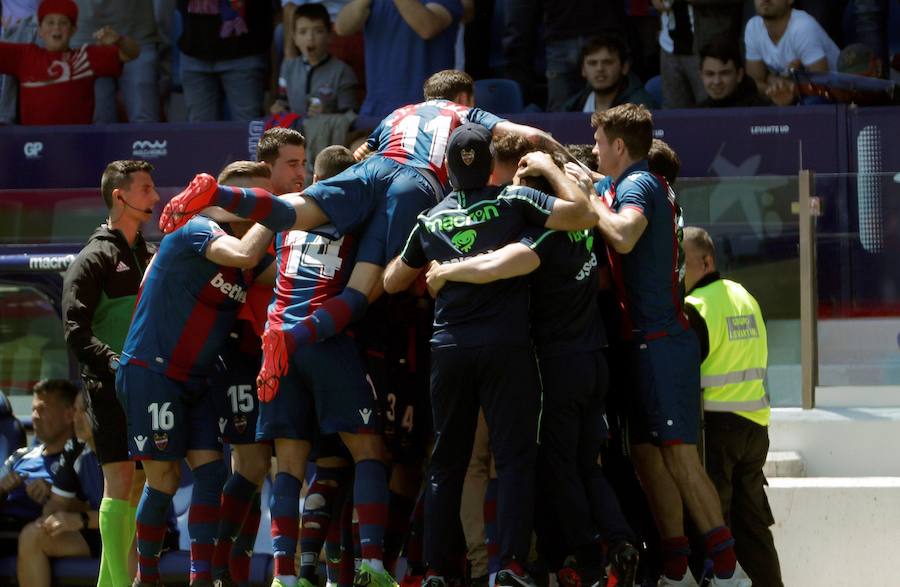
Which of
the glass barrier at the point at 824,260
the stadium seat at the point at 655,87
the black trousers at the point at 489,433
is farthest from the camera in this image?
the stadium seat at the point at 655,87

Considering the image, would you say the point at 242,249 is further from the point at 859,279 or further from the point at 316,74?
the point at 316,74

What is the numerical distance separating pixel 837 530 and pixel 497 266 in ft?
9.17

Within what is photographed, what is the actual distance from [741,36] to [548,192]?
198 inches

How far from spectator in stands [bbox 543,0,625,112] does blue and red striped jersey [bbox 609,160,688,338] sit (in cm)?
430

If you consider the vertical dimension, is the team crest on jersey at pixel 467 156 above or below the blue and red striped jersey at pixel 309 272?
above

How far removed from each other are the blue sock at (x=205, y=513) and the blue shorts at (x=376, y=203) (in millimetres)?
1218

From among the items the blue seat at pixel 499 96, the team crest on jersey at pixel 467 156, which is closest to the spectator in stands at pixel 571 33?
the blue seat at pixel 499 96

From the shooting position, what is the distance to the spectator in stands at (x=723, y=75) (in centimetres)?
1001

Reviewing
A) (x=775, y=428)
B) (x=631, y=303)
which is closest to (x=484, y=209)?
(x=631, y=303)

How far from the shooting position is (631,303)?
21.2 feet

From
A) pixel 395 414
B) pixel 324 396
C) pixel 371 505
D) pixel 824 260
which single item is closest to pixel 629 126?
pixel 395 414

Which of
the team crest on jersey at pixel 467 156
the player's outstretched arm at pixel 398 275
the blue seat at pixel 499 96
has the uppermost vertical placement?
the blue seat at pixel 499 96

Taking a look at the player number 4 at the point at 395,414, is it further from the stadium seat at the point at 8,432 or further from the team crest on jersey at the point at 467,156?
the stadium seat at the point at 8,432

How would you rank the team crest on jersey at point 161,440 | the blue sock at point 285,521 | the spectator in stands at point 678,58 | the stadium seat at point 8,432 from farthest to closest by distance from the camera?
the spectator in stands at point 678,58 < the stadium seat at point 8,432 < the team crest on jersey at point 161,440 < the blue sock at point 285,521
